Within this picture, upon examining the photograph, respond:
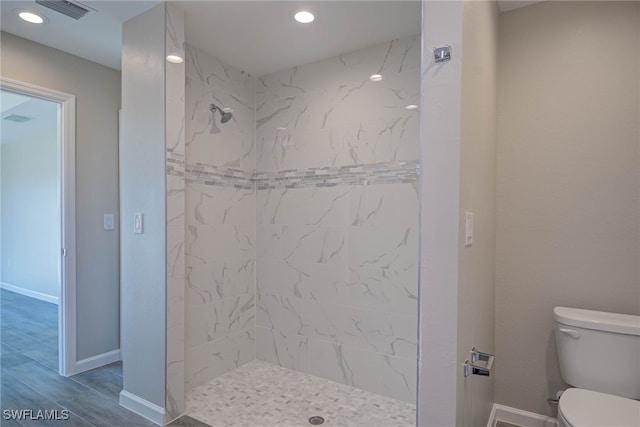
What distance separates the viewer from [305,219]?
9.29 ft

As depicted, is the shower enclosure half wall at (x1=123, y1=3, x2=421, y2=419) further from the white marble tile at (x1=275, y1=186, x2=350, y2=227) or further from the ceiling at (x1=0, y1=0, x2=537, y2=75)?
the ceiling at (x1=0, y1=0, x2=537, y2=75)

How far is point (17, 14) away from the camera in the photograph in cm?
218

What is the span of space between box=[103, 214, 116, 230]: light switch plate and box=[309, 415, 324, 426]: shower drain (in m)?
2.18

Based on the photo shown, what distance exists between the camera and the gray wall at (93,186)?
9.07 feet

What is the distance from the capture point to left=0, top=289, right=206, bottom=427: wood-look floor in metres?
2.13

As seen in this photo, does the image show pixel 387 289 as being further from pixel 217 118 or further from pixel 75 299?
pixel 75 299

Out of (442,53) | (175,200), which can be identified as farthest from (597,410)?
(175,200)

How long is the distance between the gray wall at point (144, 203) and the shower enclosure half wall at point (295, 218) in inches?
2.5

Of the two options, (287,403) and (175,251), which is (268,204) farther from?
(287,403)

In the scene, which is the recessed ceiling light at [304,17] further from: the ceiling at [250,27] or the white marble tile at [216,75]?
the white marble tile at [216,75]

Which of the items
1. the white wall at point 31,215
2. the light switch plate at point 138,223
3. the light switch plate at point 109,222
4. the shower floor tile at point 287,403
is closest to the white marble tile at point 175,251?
the light switch plate at point 138,223

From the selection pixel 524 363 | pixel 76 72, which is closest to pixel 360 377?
pixel 524 363

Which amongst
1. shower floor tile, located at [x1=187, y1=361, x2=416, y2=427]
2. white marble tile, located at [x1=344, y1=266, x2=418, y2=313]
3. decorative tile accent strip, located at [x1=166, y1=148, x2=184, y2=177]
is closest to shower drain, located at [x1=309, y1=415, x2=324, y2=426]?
shower floor tile, located at [x1=187, y1=361, x2=416, y2=427]

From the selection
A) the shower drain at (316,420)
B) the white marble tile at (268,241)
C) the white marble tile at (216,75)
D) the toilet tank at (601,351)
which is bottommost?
the shower drain at (316,420)
